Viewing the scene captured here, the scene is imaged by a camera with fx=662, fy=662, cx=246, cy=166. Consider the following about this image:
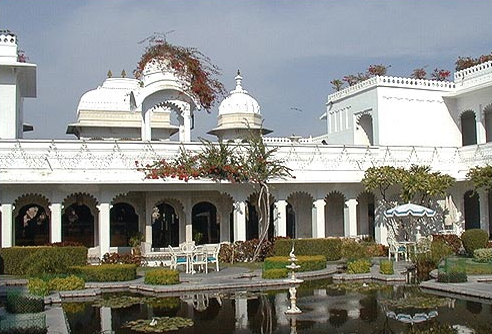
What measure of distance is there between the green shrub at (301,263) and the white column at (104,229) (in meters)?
6.19

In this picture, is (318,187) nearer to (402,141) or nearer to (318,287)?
(402,141)

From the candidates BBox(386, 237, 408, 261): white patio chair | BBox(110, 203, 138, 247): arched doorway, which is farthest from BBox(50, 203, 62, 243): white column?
BBox(386, 237, 408, 261): white patio chair

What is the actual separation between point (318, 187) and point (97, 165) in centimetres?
900

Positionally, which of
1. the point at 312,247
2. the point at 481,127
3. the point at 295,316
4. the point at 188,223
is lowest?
→ the point at 295,316

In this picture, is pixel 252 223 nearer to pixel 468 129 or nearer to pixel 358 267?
pixel 358 267

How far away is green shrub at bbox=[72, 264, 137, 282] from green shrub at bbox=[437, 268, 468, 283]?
29.0 ft

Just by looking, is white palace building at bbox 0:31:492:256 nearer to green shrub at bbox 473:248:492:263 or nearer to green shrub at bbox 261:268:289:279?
green shrub at bbox 473:248:492:263

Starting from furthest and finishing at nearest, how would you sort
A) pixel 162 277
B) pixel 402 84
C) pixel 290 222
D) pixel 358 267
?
1. pixel 290 222
2. pixel 402 84
3. pixel 358 267
4. pixel 162 277

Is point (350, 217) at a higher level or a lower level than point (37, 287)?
higher

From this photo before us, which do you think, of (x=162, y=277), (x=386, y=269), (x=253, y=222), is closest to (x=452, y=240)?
(x=386, y=269)

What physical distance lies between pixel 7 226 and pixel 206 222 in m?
8.85

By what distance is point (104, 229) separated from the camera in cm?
2367

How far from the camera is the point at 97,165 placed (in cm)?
2352

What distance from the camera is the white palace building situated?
76.9ft
